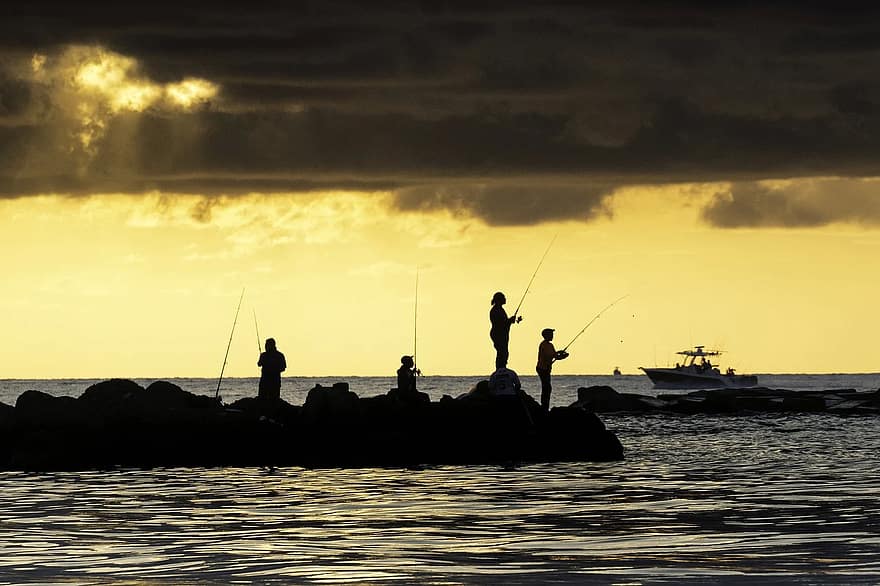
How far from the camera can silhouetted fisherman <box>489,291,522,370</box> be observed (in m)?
24.9

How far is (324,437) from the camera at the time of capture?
86.2 feet

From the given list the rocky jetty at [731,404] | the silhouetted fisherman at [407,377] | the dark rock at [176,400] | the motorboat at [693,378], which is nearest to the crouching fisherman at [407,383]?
the silhouetted fisherman at [407,377]

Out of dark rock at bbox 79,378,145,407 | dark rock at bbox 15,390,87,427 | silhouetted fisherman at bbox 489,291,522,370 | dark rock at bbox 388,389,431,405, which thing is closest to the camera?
silhouetted fisherman at bbox 489,291,522,370

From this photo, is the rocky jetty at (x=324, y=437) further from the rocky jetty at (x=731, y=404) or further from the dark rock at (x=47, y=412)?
the rocky jetty at (x=731, y=404)

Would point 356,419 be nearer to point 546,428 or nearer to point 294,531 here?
point 546,428

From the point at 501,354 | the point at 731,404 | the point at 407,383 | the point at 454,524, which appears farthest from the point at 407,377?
the point at 731,404

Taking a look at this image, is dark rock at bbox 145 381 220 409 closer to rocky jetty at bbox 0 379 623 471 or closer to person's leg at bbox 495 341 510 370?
rocky jetty at bbox 0 379 623 471

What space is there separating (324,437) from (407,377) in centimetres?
273

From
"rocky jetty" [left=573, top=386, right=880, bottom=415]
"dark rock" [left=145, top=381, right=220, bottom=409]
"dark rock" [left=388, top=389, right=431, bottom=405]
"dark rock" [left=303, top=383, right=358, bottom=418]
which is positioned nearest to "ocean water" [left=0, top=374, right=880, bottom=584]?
"dark rock" [left=303, top=383, right=358, bottom=418]

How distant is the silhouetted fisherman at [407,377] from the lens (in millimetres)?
28062

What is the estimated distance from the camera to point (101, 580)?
1159 cm

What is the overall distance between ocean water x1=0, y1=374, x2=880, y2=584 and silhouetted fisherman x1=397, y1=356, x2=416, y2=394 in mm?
3185

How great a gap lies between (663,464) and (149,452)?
29.1 ft

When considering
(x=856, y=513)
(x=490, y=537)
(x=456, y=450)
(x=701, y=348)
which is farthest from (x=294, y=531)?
(x=701, y=348)
